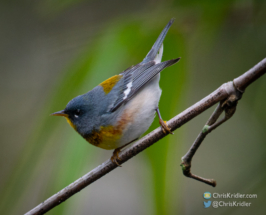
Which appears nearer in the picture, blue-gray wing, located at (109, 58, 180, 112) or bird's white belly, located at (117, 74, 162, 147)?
bird's white belly, located at (117, 74, 162, 147)

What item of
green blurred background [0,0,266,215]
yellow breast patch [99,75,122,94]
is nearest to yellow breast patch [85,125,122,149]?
green blurred background [0,0,266,215]

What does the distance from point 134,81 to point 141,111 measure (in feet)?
1.21

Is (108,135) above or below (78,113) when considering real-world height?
below

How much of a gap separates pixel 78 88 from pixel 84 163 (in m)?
0.50

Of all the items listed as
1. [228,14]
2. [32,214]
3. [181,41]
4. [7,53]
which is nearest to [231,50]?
[228,14]

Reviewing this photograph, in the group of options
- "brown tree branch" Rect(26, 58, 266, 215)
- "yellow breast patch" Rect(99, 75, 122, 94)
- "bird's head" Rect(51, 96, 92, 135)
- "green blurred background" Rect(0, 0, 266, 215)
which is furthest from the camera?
"yellow breast patch" Rect(99, 75, 122, 94)

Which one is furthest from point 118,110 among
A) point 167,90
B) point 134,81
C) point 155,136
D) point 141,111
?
point 167,90

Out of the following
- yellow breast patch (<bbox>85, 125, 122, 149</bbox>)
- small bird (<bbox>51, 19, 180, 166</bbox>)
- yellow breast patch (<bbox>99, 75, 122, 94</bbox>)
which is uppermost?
yellow breast patch (<bbox>99, 75, 122, 94</bbox>)

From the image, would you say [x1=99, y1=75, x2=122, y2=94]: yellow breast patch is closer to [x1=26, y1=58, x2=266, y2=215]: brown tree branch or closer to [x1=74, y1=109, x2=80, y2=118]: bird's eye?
[x1=74, y1=109, x2=80, y2=118]: bird's eye

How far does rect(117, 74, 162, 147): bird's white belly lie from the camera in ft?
7.77

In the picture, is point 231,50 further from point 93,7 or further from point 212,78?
point 93,7

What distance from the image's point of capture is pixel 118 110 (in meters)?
2.45

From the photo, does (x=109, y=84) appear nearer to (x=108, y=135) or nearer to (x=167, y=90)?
(x=108, y=135)

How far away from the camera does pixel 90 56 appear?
1.84 m
